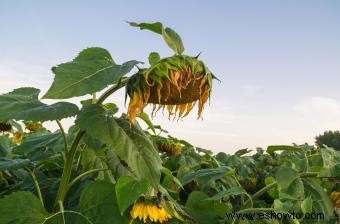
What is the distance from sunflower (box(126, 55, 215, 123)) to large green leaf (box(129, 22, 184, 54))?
0.10 metres

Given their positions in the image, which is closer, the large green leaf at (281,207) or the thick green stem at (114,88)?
the thick green stem at (114,88)

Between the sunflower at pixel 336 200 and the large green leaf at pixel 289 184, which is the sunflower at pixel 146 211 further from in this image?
the sunflower at pixel 336 200

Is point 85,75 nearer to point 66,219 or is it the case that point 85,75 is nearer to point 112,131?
point 112,131

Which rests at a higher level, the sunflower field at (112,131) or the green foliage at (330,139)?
the green foliage at (330,139)

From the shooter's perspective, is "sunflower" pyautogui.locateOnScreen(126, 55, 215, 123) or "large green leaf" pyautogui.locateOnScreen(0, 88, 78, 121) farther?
"large green leaf" pyautogui.locateOnScreen(0, 88, 78, 121)

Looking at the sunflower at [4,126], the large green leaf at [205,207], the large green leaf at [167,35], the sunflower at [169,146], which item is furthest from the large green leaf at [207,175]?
the sunflower at [4,126]

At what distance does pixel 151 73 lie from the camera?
4.46 feet

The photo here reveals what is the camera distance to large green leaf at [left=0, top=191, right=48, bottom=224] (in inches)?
56.6

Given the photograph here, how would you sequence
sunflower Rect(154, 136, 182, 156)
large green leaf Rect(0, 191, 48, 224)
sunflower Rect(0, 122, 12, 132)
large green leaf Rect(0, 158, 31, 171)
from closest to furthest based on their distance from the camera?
large green leaf Rect(0, 191, 48, 224), large green leaf Rect(0, 158, 31, 171), sunflower Rect(154, 136, 182, 156), sunflower Rect(0, 122, 12, 132)

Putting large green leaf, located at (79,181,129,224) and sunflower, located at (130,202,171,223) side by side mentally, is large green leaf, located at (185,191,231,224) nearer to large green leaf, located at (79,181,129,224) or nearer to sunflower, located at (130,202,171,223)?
sunflower, located at (130,202,171,223)

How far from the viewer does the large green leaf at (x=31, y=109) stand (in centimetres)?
146

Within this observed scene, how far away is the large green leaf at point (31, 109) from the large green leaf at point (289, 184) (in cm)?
94

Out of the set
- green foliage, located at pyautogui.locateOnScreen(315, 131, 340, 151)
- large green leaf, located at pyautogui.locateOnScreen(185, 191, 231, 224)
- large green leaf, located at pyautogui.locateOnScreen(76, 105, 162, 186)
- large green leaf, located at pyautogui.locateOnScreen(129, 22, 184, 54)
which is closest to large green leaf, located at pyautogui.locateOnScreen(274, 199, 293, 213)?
large green leaf, located at pyautogui.locateOnScreen(185, 191, 231, 224)

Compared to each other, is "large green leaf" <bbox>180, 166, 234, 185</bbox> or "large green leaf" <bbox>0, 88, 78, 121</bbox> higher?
"large green leaf" <bbox>0, 88, 78, 121</bbox>
